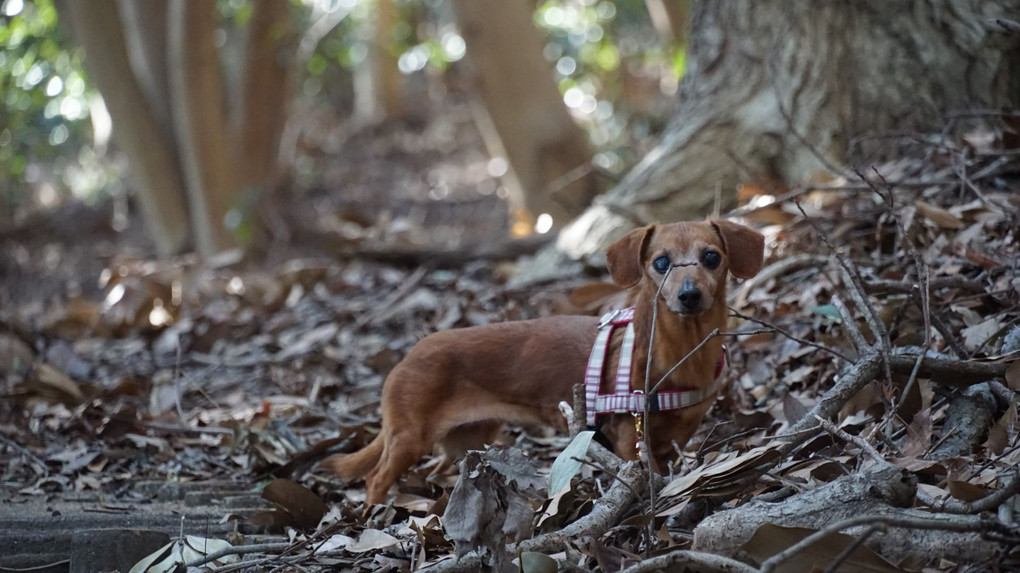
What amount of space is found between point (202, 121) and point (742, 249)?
21.6 ft

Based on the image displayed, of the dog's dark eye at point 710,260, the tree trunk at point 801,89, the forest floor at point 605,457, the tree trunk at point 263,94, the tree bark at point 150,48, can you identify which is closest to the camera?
the forest floor at point 605,457

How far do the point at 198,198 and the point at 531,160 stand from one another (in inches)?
127

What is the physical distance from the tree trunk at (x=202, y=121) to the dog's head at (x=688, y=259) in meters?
5.98

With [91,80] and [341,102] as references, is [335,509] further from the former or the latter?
[341,102]

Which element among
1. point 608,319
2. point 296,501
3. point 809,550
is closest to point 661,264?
point 608,319

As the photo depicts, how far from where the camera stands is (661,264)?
10.4 feet

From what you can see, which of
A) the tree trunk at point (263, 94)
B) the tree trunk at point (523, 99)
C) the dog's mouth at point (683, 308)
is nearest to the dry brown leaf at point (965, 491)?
the dog's mouth at point (683, 308)

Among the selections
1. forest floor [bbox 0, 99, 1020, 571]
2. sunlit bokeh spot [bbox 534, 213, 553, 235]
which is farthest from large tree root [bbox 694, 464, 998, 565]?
sunlit bokeh spot [bbox 534, 213, 553, 235]

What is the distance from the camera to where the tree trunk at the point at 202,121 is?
8188 mm

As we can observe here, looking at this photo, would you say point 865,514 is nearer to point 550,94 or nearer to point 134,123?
point 550,94

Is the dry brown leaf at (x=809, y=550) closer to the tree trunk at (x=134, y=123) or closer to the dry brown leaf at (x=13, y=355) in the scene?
the dry brown leaf at (x=13, y=355)

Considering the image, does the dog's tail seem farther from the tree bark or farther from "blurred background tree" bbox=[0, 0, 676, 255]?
the tree bark

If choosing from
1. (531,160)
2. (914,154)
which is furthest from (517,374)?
(531,160)

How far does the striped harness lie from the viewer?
315 centimetres
